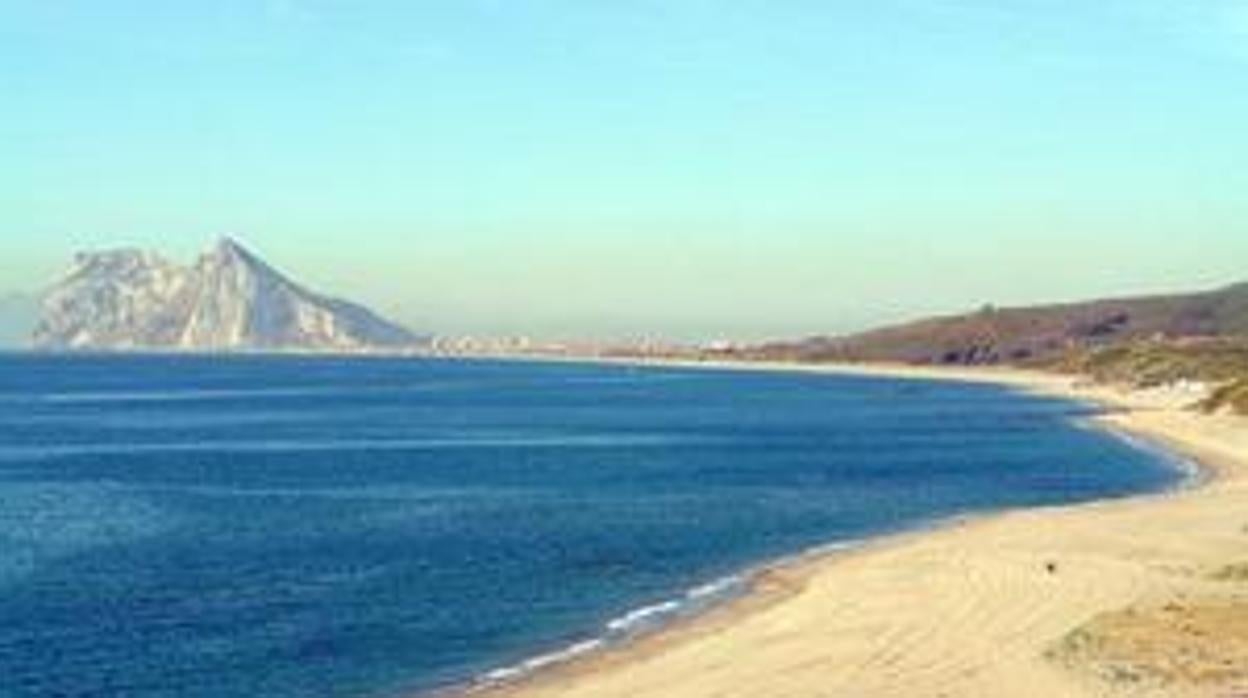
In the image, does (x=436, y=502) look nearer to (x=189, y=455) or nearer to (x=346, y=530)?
(x=346, y=530)

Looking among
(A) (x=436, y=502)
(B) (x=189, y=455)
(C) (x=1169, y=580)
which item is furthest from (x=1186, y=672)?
(B) (x=189, y=455)

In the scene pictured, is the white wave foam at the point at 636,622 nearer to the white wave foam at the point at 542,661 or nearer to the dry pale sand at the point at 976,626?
the white wave foam at the point at 542,661

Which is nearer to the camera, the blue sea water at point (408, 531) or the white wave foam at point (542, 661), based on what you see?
the white wave foam at point (542, 661)

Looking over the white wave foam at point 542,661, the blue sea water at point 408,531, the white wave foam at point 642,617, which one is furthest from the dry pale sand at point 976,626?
the blue sea water at point 408,531

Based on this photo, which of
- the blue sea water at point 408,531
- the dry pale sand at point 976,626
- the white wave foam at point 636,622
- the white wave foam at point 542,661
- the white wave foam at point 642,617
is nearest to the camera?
the dry pale sand at point 976,626

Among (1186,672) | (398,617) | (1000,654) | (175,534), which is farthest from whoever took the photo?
(175,534)
